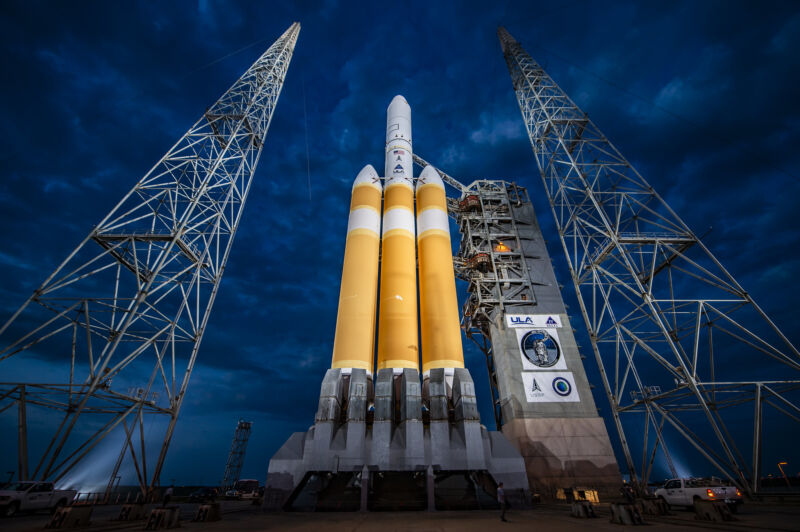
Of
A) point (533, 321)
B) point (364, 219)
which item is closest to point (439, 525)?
point (364, 219)

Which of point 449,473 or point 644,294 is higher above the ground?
point 644,294

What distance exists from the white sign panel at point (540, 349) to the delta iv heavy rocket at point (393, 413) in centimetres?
966

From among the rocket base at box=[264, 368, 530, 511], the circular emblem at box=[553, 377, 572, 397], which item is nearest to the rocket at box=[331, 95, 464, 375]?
the rocket base at box=[264, 368, 530, 511]

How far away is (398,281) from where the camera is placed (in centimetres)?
1939

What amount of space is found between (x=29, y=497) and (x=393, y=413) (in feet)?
45.2

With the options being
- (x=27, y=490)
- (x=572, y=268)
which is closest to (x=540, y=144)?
(x=572, y=268)

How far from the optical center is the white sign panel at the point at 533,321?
26531mm

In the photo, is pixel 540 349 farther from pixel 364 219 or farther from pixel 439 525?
pixel 439 525

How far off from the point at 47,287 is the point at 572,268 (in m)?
30.0

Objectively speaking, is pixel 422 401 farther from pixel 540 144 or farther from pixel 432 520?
pixel 540 144

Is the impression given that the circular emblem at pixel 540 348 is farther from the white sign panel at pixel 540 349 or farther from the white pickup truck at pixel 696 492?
the white pickup truck at pixel 696 492

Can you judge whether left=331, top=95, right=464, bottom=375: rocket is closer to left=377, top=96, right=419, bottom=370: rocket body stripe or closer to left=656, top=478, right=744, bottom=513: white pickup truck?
left=377, top=96, right=419, bottom=370: rocket body stripe

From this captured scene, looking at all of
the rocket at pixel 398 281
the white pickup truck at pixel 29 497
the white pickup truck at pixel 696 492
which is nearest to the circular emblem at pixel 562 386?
the white pickup truck at pixel 696 492

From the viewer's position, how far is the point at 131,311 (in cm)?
1543
